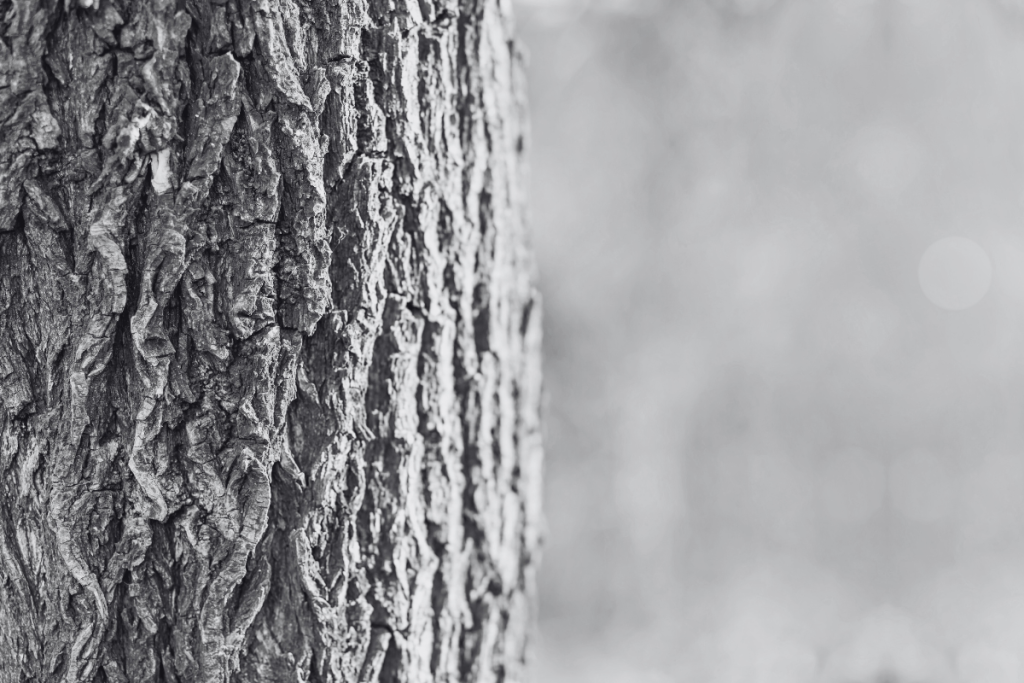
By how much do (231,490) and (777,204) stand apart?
469cm

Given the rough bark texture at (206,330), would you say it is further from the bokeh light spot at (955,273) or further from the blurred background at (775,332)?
the bokeh light spot at (955,273)

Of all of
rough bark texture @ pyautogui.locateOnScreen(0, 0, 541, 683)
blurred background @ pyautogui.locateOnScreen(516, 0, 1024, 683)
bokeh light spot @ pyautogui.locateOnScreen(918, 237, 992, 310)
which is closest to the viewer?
rough bark texture @ pyautogui.locateOnScreen(0, 0, 541, 683)

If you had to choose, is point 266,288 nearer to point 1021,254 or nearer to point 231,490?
point 231,490

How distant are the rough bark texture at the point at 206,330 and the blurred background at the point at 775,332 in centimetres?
399

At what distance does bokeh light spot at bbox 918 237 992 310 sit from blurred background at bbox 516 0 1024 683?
2cm

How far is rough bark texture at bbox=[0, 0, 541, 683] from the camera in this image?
0.65 m

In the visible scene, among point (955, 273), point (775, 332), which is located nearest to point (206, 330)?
point (775, 332)

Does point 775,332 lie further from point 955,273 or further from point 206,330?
point 206,330

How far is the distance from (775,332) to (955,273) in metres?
1.13

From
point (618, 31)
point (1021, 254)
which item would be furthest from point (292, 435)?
point (1021, 254)

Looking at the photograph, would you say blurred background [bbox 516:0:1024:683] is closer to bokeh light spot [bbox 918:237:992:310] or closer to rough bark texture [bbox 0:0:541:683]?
bokeh light spot [bbox 918:237:992:310]

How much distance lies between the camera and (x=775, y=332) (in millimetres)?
5105

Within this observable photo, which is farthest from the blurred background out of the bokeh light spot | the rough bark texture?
the rough bark texture

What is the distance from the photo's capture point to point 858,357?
5.11 m
